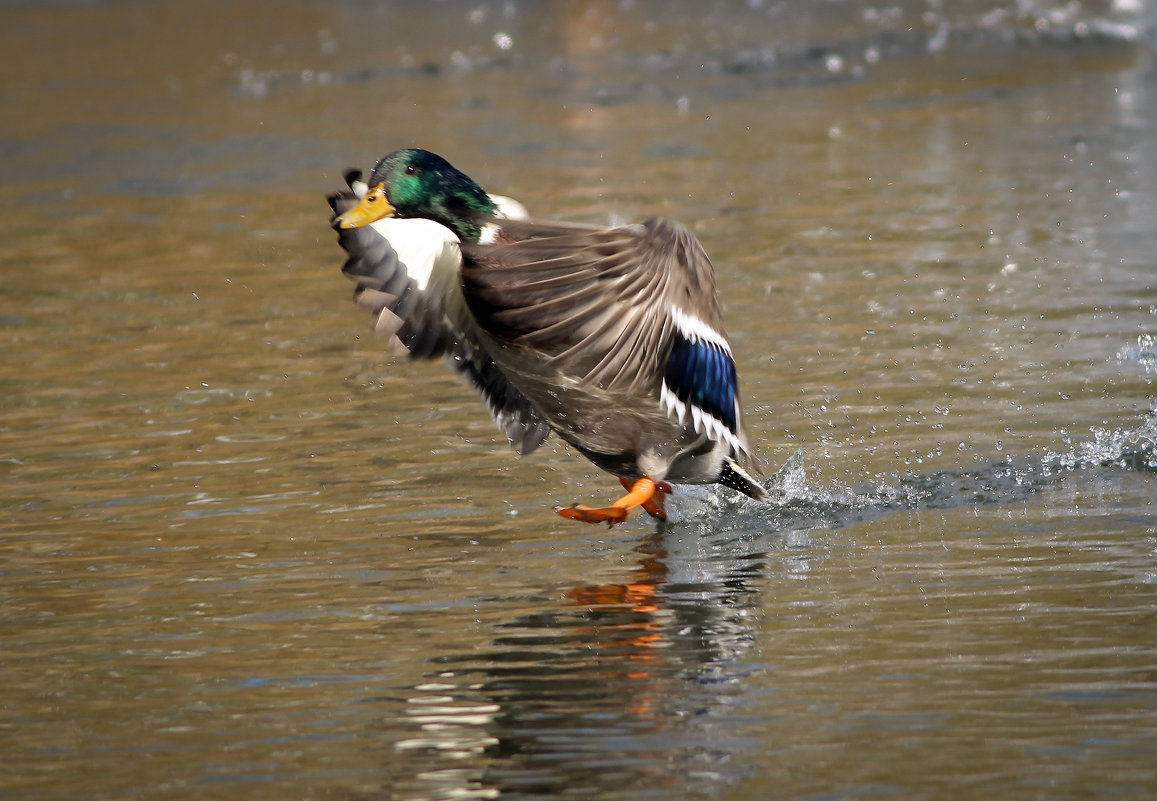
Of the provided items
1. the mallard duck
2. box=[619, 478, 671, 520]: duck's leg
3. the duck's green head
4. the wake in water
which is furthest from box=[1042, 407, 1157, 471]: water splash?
the duck's green head

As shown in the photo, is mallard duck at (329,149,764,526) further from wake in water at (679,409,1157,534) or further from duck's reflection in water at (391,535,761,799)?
duck's reflection in water at (391,535,761,799)

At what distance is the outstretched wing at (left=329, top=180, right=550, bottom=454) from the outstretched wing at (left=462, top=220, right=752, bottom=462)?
0.57 meters

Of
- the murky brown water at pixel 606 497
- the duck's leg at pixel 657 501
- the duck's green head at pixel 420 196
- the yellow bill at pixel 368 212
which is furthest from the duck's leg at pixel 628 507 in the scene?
the yellow bill at pixel 368 212

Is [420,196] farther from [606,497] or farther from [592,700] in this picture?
[592,700]

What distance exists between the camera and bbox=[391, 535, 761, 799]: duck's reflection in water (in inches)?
165

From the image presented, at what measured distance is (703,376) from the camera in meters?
6.11

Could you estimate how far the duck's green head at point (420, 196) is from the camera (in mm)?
6129

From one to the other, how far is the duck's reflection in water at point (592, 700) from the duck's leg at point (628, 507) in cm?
30

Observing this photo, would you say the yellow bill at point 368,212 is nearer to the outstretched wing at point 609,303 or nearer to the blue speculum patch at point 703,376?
the outstretched wing at point 609,303

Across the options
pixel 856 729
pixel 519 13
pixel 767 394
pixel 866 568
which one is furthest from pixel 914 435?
pixel 519 13

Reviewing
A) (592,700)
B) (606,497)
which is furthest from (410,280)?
(592,700)

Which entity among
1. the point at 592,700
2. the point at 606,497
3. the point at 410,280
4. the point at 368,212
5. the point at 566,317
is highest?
the point at 368,212

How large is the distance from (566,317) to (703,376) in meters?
0.64

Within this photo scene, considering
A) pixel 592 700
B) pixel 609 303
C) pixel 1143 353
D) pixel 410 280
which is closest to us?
pixel 592 700
